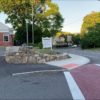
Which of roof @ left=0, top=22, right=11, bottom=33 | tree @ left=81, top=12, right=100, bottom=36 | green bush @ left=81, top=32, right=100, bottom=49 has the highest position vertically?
tree @ left=81, top=12, right=100, bottom=36

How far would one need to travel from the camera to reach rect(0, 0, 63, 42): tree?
224 feet

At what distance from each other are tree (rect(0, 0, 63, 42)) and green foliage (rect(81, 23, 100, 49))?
26.3ft

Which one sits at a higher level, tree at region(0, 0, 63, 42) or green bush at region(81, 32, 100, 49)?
tree at region(0, 0, 63, 42)

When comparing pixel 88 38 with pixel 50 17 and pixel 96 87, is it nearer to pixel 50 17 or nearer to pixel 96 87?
pixel 50 17

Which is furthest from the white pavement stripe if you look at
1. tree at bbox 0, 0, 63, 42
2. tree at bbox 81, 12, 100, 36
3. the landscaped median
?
tree at bbox 81, 12, 100, 36

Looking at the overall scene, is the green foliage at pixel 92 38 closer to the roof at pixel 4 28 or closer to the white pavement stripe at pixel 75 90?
the roof at pixel 4 28

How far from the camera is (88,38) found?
7688cm

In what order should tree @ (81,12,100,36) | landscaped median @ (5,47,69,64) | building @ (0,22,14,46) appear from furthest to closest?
tree @ (81,12,100,36)
building @ (0,22,14,46)
landscaped median @ (5,47,69,64)

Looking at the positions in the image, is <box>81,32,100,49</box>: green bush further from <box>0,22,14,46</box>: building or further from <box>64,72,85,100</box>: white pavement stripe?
<box>64,72,85,100</box>: white pavement stripe

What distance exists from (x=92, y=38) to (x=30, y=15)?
14.9 meters

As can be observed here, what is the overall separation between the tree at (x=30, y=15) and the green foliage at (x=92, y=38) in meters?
8.03

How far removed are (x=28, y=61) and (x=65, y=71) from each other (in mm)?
6421

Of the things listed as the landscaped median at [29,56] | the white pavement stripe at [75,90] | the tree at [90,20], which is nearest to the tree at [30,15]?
the tree at [90,20]

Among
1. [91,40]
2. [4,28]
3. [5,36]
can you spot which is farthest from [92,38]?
[4,28]
